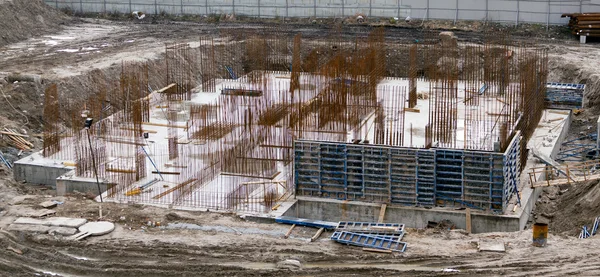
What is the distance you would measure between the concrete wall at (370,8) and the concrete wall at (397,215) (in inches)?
810

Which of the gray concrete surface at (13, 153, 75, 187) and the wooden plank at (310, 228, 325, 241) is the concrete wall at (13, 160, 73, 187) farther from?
the wooden plank at (310, 228, 325, 241)

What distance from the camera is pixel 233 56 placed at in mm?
35969

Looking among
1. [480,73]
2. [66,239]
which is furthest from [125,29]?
[66,239]

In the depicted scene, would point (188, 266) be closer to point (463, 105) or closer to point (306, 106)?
point (306, 106)

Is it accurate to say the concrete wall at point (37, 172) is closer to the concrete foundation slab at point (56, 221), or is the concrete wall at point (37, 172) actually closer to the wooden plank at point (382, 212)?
the concrete foundation slab at point (56, 221)

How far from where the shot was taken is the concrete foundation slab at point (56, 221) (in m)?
18.9

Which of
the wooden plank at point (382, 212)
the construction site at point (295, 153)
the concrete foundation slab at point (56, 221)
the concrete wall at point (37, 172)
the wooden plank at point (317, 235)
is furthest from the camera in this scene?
the concrete wall at point (37, 172)

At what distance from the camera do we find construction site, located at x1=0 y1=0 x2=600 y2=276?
57.4ft

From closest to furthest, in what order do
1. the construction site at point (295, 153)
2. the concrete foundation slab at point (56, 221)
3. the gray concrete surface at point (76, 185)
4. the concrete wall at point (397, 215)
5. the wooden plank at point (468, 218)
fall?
the construction site at point (295, 153)
the concrete foundation slab at point (56, 221)
the wooden plank at point (468, 218)
the concrete wall at point (397, 215)
the gray concrete surface at point (76, 185)

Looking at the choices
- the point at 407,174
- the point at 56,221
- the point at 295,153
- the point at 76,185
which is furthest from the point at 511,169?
the point at 76,185

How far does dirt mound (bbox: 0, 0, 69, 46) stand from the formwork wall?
762 inches

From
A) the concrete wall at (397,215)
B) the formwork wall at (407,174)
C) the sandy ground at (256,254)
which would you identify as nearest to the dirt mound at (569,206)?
the concrete wall at (397,215)

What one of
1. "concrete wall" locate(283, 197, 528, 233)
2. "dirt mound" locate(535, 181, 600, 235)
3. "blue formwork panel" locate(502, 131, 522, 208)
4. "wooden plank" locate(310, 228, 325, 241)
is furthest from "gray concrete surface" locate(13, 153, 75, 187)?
"dirt mound" locate(535, 181, 600, 235)

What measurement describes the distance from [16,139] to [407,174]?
38.3 ft
